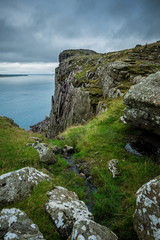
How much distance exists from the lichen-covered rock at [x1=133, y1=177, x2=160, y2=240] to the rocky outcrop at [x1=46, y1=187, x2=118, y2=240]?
1.02 meters

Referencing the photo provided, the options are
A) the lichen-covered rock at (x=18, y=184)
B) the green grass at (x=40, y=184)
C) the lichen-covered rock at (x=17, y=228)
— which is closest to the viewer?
the lichen-covered rock at (x=17, y=228)

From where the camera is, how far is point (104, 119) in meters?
15.7

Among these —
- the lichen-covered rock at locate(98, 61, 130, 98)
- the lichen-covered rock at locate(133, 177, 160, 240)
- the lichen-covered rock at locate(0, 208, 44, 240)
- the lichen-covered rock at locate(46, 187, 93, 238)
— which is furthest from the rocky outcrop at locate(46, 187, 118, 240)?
the lichen-covered rock at locate(98, 61, 130, 98)

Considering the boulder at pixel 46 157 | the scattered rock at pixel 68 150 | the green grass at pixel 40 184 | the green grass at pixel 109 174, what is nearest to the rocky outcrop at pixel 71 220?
the green grass at pixel 40 184

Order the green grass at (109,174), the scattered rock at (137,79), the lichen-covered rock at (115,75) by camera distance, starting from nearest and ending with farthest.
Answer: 1. the green grass at (109,174)
2. the scattered rock at (137,79)
3. the lichen-covered rock at (115,75)

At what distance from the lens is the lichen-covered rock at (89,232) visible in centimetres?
348

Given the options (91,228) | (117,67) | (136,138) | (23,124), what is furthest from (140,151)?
(23,124)

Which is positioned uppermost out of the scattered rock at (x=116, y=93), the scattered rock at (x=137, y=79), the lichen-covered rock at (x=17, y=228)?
the scattered rock at (x=137, y=79)

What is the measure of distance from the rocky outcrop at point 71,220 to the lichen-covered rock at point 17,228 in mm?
801

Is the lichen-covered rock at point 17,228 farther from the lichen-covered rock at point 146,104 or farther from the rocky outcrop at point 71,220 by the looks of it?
the lichen-covered rock at point 146,104

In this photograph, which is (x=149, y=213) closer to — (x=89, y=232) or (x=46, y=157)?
(x=89, y=232)

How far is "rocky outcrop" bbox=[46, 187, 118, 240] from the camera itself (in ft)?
11.7

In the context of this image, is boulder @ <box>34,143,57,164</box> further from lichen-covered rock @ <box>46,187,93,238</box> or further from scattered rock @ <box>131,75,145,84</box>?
scattered rock @ <box>131,75,145,84</box>

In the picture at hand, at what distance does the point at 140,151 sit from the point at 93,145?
12.8 ft
